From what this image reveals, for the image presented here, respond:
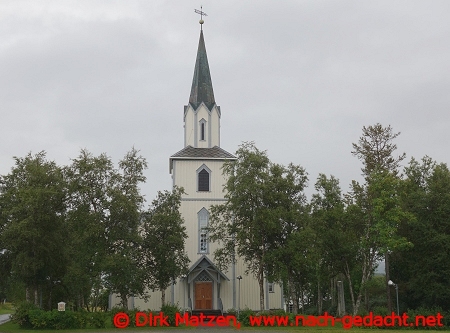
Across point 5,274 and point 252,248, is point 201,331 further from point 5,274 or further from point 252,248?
point 5,274

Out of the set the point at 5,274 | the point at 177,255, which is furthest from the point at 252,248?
the point at 5,274

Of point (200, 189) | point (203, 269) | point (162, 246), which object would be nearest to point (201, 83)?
point (200, 189)

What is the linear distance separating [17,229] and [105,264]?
6152mm

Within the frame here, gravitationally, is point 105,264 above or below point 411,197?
below

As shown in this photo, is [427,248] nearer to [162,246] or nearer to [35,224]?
[162,246]

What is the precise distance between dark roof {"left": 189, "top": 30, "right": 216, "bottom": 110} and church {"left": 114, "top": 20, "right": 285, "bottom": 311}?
0.74m

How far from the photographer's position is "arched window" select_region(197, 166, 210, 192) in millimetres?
43453

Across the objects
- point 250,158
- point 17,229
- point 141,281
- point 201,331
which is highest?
point 250,158

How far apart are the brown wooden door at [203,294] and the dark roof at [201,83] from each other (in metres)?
13.8

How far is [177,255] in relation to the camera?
34.7 meters

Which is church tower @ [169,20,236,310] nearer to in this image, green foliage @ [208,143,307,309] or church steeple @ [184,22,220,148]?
church steeple @ [184,22,220,148]

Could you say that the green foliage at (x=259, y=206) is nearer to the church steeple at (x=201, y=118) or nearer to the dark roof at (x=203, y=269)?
the dark roof at (x=203, y=269)

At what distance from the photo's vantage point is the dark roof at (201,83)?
151 feet

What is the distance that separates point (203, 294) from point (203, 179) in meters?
8.53
